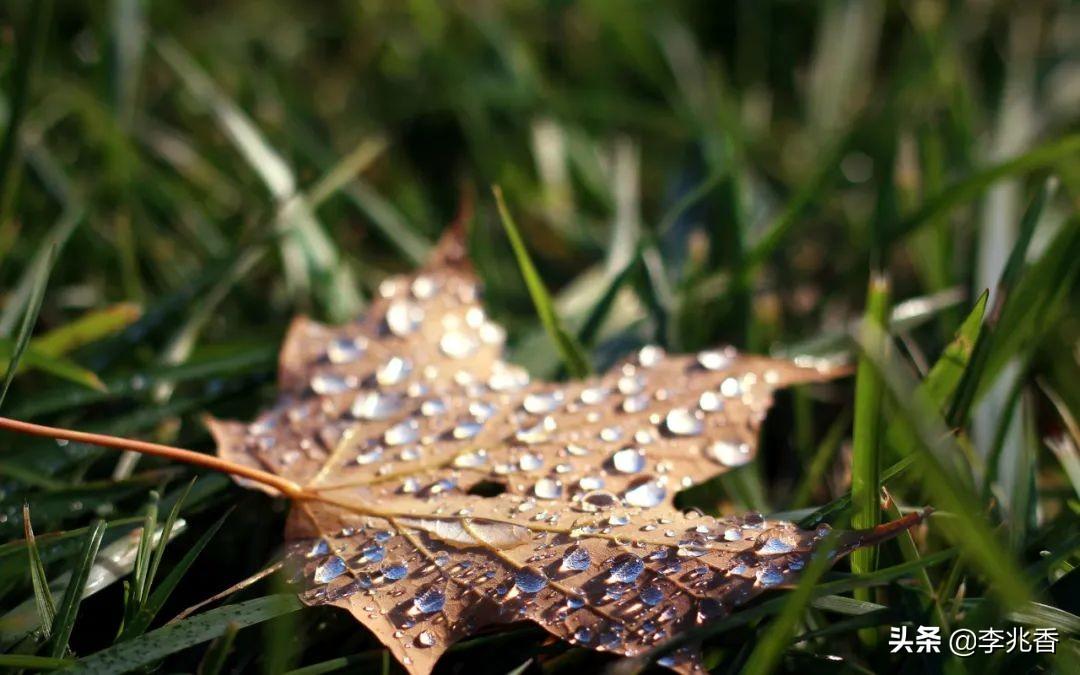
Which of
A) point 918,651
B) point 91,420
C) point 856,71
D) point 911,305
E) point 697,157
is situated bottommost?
point 918,651

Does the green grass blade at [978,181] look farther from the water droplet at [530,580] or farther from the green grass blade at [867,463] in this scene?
the water droplet at [530,580]

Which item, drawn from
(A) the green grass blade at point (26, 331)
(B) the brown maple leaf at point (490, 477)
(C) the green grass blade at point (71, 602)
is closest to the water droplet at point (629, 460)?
(B) the brown maple leaf at point (490, 477)

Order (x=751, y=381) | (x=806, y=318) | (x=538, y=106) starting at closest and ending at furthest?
(x=751, y=381), (x=806, y=318), (x=538, y=106)

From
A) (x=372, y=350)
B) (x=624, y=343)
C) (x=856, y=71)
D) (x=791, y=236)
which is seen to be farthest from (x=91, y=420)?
(x=856, y=71)

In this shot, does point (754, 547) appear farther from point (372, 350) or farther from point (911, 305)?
point (911, 305)

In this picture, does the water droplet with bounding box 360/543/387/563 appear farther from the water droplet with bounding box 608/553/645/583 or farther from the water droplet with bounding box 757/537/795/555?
the water droplet with bounding box 757/537/795/555

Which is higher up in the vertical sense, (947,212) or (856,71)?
(856,71)

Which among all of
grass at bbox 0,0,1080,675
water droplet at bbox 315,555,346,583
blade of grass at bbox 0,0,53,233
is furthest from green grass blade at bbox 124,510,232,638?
blade of grass at bbox 0,0,53,233
